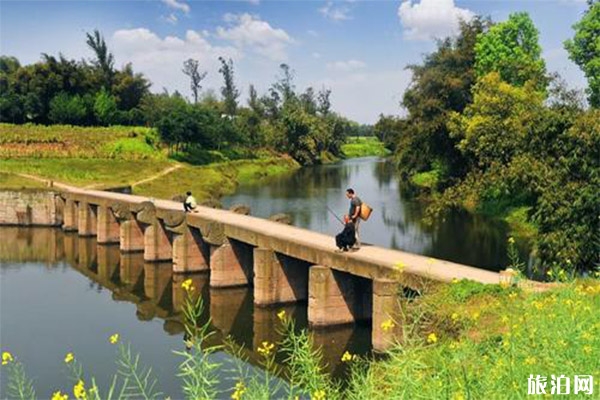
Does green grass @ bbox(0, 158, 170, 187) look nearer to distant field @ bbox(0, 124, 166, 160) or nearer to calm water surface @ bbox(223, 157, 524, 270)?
distant field @ bbox(0, 124, 166, 160)

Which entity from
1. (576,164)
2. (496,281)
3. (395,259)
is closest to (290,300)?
(395,259)

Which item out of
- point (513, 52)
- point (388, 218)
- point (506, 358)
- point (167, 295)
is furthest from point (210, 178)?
point (506, 358)

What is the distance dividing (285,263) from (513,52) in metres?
33.8

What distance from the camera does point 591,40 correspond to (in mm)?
42375

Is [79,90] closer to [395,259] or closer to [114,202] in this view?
[114,202]

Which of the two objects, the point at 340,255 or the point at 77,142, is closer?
the point at 340,255

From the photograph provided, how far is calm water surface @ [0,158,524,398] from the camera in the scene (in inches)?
722

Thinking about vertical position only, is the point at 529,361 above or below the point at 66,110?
below

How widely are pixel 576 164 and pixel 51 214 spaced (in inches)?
1329

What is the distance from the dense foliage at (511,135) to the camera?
2008 cm

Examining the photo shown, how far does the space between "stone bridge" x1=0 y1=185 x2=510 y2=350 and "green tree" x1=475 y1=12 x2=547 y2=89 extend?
25.1 metres

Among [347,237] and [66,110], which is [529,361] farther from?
[66,110]

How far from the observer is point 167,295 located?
25797 millimetres

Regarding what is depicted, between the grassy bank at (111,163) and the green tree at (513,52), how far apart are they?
2513 centimetres
